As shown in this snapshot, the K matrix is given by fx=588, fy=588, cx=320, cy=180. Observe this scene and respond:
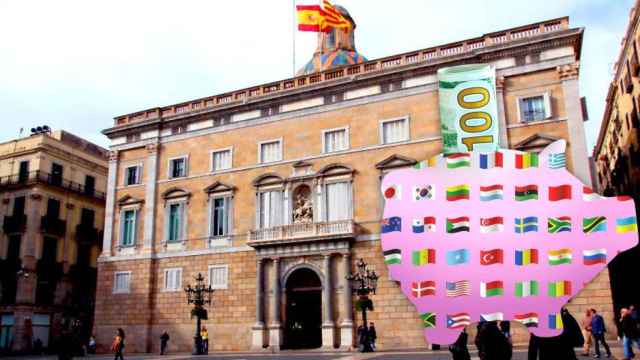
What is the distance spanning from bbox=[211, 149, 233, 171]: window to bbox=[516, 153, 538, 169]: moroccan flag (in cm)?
3036

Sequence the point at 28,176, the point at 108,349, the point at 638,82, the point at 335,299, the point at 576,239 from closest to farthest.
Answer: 1. the point at 576,239
2. the point at 335,299
3. the point at 638,82
4. the point at 108,349
5. the point at 28,176

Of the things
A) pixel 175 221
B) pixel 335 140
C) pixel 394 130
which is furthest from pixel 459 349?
pixel 175 221

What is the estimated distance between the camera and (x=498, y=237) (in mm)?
6332

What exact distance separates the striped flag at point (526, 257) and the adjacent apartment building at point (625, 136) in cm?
3039

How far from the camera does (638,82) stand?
32.7m

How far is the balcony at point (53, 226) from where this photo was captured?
4453 cm

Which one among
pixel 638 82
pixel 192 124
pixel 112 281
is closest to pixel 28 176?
pixel 112 281

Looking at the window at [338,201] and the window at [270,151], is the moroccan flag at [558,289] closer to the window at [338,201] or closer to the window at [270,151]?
the window at [338,201]

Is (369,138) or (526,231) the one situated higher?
(369,138)

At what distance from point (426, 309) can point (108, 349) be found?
35133 millimetres

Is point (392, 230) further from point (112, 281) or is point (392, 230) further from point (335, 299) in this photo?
point (112, 281)

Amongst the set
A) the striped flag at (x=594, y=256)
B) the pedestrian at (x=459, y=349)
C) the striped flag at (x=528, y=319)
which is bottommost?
the pedestrian at (x=459, y=349)

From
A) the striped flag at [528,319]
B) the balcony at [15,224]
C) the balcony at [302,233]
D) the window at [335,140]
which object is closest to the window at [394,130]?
the window at [335,140]

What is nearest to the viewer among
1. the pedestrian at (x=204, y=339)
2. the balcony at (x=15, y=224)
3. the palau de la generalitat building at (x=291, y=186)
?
the palau de la generalitat building at (x=291, y=186)
